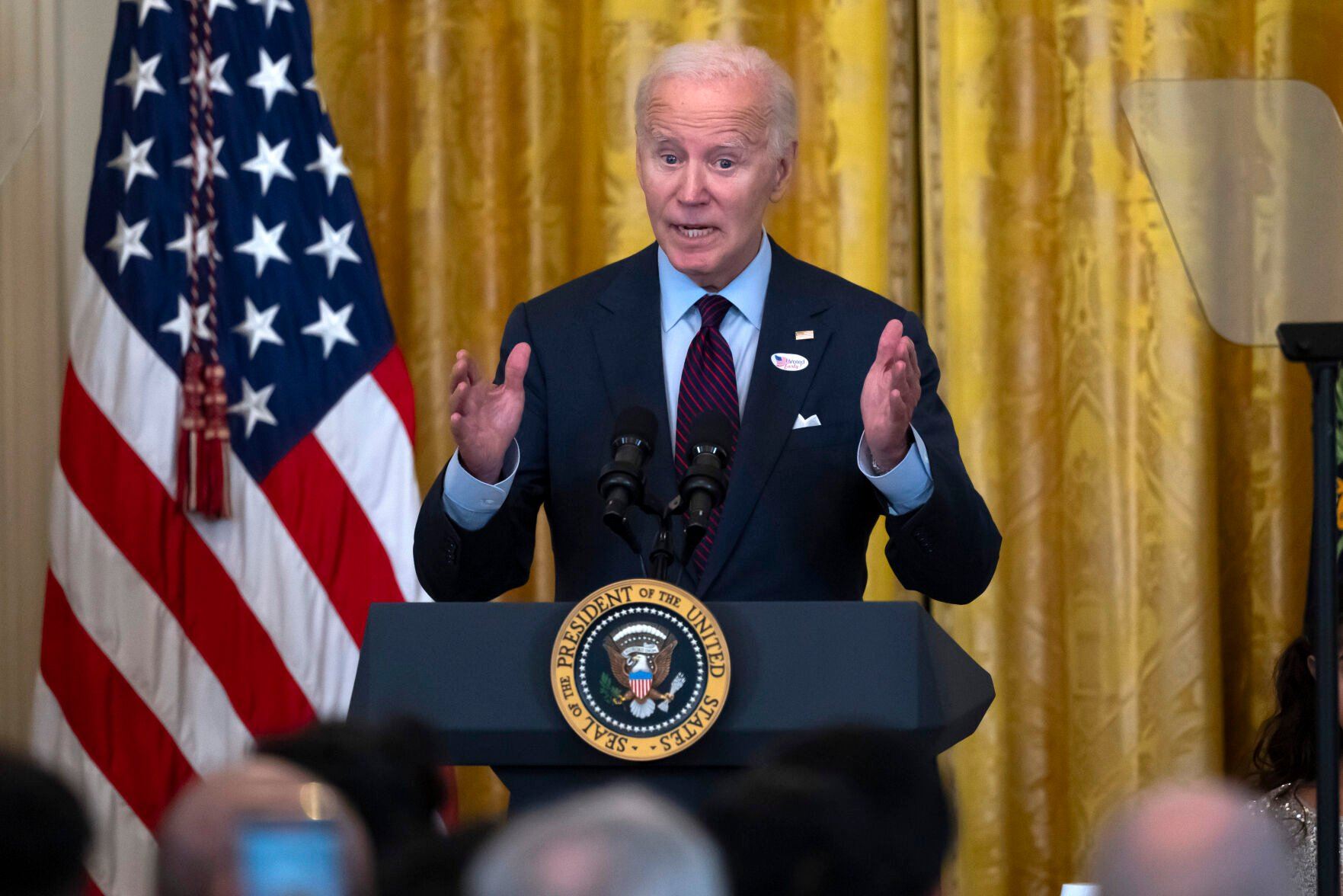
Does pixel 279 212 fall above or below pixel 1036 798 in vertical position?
above

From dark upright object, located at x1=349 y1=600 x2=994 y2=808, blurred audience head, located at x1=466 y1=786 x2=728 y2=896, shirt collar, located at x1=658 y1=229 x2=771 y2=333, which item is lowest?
dark upright object, located at x1=349 y1=600 x2=994 y2=808

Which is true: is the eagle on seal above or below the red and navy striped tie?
below

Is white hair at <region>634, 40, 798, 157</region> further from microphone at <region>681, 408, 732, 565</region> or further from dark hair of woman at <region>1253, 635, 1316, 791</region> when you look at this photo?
dark hair of woman at <region>1253, 635, 1316, 791</region>

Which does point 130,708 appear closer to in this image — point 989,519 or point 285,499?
point 285,499

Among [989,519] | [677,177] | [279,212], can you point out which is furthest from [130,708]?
[989,519]

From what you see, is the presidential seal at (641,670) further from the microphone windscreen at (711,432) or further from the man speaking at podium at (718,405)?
the man speaking at podium at (718,405)

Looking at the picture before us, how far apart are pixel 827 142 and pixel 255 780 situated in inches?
143

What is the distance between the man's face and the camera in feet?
8.16

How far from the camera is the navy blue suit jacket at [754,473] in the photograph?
2.23 m

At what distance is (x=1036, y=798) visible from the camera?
4.19 m

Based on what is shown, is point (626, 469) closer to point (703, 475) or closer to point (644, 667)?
point (703, 475)

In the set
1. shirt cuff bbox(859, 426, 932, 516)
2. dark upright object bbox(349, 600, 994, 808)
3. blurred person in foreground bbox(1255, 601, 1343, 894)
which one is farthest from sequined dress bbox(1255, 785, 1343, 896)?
dark upright object bbox(349, 600, 994, 808)

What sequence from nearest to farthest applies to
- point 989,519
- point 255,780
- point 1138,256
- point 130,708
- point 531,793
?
point 255,780 → point 531,793 → point 989,519 → point 130,708 → point 1138,256

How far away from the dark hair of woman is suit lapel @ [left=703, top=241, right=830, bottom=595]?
1.23 m
